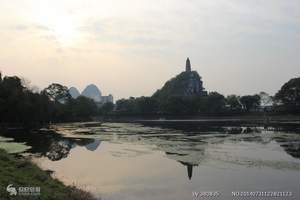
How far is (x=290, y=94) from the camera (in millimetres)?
137250

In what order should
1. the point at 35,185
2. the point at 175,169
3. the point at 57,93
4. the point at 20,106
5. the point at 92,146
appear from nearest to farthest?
the point at 35,185 < the point at 175,169 < the point at 92,146 < the point at 20,106 < the point at 57,93

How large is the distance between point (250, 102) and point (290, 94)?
21.0 metres

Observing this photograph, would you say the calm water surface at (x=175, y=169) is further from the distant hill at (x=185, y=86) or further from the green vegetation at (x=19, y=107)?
the distant hill at (x=185, y=86)

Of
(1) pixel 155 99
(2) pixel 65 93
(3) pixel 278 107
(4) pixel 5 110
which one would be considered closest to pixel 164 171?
(4) pixel 5 110

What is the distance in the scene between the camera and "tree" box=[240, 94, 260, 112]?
514 ft

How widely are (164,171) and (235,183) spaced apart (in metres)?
5.41

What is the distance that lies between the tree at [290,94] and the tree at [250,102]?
52.0 feet

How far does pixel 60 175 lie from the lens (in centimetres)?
2466

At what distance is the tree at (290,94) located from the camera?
443 ft

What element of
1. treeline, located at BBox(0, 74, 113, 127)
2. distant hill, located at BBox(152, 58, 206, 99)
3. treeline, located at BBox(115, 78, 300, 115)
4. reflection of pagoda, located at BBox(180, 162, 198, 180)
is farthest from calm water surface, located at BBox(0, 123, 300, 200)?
distant hill, located at BBox(152, 58, 206, 99)

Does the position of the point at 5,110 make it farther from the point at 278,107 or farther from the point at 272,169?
the point at 278,107

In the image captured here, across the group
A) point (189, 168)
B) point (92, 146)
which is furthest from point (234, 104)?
point (189, 168)

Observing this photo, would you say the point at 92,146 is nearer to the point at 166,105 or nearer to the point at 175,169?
the point at 175,169

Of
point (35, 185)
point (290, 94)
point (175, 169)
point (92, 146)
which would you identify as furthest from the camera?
point (290, 94)
